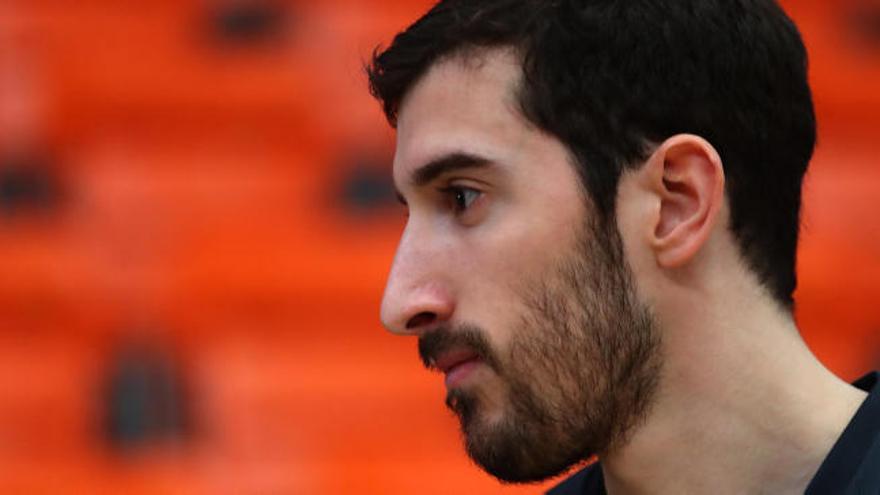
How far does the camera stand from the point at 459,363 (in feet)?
4.90

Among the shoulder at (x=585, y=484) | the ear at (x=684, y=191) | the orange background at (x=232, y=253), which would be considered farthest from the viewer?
the orange background at (x=232, y=253)

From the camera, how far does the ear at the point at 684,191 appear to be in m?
1.46

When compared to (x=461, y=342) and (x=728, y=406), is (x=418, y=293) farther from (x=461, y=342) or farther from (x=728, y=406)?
(x=728, y=406)

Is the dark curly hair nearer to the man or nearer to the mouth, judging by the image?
the man

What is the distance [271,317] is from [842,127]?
68.2 inches

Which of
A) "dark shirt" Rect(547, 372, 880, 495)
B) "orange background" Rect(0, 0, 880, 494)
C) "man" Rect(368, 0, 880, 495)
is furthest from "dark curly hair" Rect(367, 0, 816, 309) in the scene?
"orange background" Rect(0, 0, 880, 494)

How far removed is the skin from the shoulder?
110mm

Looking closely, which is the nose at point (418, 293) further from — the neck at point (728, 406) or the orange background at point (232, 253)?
the orange background at point (232, 253)

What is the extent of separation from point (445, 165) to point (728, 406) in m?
0.37

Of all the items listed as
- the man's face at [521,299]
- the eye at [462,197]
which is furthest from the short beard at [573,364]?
the eye at [462,197]

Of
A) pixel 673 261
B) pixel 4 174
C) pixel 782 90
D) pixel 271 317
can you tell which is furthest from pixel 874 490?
pixel 4 174

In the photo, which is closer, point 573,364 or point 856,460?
point 856,460

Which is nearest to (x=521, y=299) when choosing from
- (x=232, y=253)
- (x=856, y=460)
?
(x=856, y=460)

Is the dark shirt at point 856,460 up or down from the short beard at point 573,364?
down
